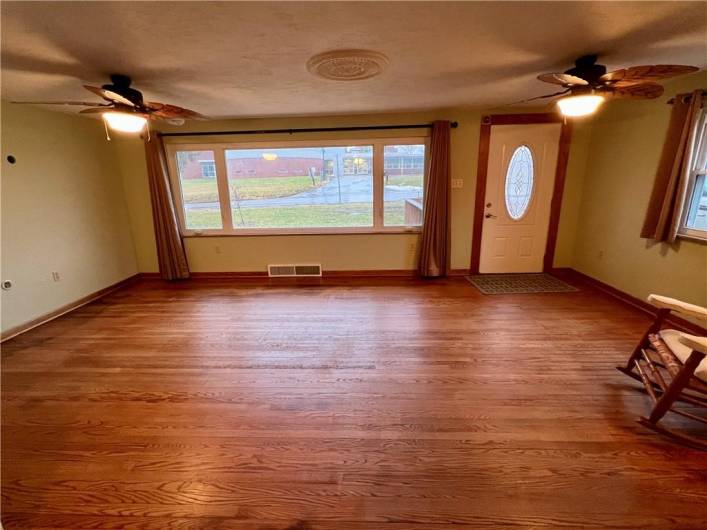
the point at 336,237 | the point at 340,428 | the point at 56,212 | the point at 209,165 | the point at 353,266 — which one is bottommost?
the point at 340,428

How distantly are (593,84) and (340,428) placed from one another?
286cm

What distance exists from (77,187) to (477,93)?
15.7ft

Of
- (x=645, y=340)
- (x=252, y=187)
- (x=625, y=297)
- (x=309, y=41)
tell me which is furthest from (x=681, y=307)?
(x=252, y=187)

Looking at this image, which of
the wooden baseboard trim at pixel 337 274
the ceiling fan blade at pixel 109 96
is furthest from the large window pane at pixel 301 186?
the ceiling fan blade at pixel 109 96

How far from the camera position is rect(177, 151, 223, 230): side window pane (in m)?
4.42

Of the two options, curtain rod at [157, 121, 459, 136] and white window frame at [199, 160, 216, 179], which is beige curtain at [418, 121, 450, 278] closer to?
curtain rod at [157, 121, 459, 136]

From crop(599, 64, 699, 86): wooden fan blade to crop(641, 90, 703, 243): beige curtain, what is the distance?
1.12m

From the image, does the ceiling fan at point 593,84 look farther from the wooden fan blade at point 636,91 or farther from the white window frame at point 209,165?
the white window frame at point 209,165

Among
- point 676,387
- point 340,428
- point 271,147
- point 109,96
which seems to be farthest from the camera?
point 271,147

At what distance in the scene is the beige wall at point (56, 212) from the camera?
3.06 m

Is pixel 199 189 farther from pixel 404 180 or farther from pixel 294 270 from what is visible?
pixel 404 180

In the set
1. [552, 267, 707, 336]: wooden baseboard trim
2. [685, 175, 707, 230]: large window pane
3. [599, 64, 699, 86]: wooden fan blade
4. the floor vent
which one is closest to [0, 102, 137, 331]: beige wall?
the floor vent

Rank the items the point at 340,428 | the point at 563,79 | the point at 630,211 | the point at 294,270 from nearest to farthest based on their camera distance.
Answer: the point at 340,428 < the point at 563,79 < the point at 630,211 < the point at 294,270

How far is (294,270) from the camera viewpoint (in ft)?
15.3
